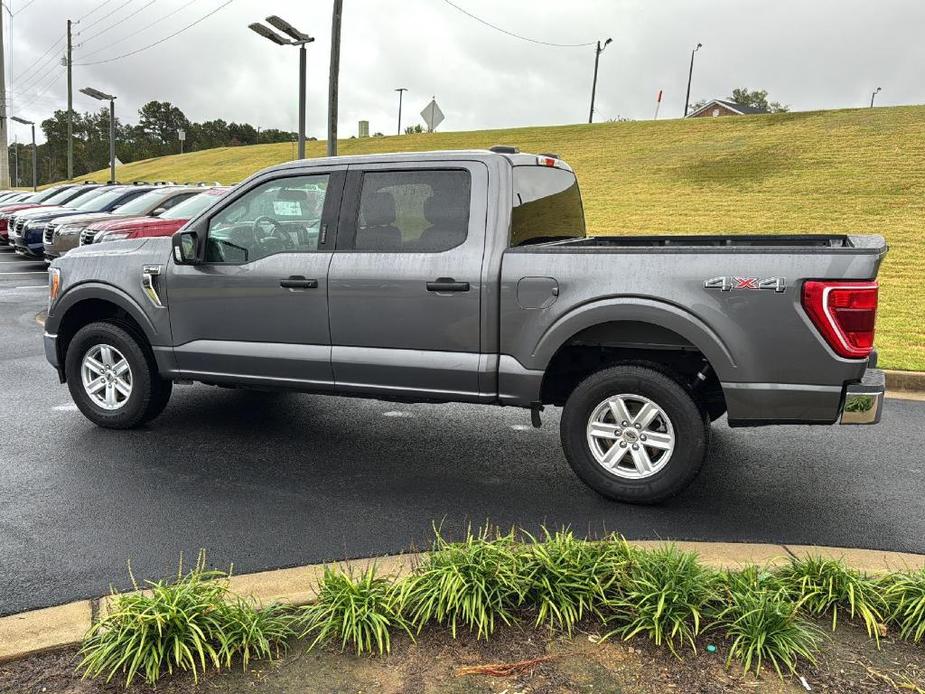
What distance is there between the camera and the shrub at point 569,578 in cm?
303

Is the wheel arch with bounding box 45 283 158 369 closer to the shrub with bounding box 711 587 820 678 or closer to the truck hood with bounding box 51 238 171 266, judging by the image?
the truck hood with bounding box 51 238 171 266

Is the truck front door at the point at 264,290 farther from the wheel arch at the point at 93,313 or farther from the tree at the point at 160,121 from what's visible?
the tree at the point at 160,121

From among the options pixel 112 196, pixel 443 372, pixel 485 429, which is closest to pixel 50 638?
pixel 443 372

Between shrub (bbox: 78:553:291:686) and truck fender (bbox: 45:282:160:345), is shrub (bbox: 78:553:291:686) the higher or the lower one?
the lower one

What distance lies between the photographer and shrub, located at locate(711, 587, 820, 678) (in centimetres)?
279

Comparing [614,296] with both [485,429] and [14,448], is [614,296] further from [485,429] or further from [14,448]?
[14,448]

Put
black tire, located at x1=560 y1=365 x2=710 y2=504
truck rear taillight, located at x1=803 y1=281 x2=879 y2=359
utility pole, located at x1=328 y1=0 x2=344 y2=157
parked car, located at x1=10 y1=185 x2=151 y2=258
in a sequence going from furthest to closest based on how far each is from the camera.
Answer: parked car, located at x1=10 y1=185 x2=151 y2=258 < utility pole, located at x1=328 y1=0 x2=344 y2=157 < black tire, located at x1=560 y1=365 x2=710 y2=504 < truck rear taillight, located at x1=803 y1=281 x2=879 y2=359

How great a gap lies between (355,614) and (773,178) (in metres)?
26.7

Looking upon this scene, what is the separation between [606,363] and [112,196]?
49.7 feet

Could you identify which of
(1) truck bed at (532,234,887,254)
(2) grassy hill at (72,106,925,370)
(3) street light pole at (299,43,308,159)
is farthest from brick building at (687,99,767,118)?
(1) truck bed at (532,234,887,254)

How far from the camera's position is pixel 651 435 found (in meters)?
4.55

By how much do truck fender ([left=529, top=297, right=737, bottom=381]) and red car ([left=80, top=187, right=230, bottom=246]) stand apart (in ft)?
26.1

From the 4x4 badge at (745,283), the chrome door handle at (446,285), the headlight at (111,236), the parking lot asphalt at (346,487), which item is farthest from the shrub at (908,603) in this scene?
the headlight at (111,236)

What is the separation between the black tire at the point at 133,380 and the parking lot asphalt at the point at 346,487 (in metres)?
0.15
